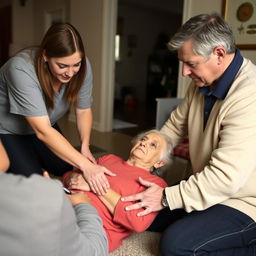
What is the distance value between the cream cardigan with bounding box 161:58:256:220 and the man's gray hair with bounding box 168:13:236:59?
167mm

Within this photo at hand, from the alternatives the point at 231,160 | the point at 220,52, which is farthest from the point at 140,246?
the point at 220,52

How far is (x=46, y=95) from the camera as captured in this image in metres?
1.56

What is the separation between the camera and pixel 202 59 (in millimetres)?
1224

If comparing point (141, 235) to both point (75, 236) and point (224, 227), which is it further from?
point (75, 236)

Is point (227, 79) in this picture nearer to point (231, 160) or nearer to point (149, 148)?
point (231, 160)

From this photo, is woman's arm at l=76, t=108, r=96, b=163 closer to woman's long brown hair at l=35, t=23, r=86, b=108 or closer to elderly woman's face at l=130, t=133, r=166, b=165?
woman's long brown hair at l=35, t=23, r=86, b=108

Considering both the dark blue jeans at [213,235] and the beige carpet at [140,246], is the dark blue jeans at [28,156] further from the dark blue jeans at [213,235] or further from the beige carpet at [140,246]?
the dark blue jeans at [213,235]

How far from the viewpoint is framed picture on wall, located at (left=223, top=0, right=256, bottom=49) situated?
2.66m

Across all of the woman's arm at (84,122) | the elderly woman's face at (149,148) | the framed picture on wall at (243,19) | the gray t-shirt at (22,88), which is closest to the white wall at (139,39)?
the framed picture on wall at (243,19)

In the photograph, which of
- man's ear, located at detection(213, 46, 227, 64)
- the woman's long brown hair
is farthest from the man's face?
the woman's long brown hair

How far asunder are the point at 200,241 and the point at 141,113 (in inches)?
204

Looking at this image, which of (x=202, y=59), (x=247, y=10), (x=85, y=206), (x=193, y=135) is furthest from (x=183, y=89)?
(x=85, y=206)

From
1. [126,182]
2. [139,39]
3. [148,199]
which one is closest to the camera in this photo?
[148,199]

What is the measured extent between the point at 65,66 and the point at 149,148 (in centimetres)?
56
